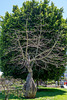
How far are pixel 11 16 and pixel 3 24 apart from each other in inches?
48.5

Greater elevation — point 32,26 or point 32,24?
point 32,24

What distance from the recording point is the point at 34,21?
48.6 feet

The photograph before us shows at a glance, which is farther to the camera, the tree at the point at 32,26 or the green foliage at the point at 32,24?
the green foliage at the point at 32,24

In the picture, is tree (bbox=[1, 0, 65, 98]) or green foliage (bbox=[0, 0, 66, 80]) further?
green foliage (bbox=[0, 0, 66, 80])

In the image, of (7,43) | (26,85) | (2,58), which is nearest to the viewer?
(26,85)

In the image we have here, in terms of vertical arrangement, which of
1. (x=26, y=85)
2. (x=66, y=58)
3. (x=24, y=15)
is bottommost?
(x=26, y=85)

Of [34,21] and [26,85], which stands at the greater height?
[34,21]

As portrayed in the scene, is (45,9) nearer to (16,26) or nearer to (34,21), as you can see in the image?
(34,21)

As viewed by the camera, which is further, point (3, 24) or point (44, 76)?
point (3, 24)

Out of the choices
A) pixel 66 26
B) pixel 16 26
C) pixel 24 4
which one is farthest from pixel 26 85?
pixel 24 4

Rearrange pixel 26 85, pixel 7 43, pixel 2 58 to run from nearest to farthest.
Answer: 1. pixel 26 85
2. pixel 7 43
3. pixel 2 58

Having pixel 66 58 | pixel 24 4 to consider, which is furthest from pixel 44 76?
pixel 24 4

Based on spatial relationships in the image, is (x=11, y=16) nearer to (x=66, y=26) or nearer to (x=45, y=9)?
(x=45, y=9)

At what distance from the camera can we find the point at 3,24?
1589 centimetres
